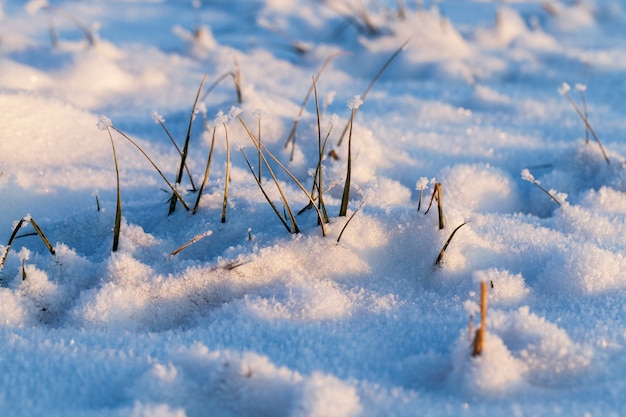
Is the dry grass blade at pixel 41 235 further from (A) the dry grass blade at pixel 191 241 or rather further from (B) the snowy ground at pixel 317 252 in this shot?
(A) the dry grass blade at pixel 191 241

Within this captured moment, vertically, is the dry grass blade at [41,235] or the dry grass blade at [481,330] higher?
the dry grass blade at [41,235]

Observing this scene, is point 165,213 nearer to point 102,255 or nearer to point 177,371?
point 102,255

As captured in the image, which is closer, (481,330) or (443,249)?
(481,330)

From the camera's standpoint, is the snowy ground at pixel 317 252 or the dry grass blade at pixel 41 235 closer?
the snowy ground at pixel 317 252

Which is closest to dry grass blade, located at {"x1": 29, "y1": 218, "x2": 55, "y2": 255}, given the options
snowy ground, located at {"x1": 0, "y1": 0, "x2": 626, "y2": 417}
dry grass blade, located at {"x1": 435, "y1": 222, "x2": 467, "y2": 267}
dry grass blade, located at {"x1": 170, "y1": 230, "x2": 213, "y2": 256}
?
snowy ground, located at {"x1": 0, "y1": 0, "x2": 626, "y2": 417}

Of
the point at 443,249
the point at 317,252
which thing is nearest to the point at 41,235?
the point at 317,252

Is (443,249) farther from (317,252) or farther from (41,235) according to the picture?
(41,235)

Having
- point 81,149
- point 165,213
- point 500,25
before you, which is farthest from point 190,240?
point 500,25

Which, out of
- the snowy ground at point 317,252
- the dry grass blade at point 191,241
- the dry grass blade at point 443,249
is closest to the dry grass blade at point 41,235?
the snowy ground at point 317,252
